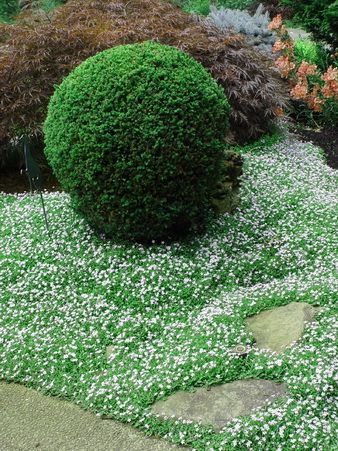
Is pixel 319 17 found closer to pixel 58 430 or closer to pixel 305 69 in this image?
pixel 305 69

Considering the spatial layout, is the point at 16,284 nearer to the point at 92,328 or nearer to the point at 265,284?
the point at 92,328

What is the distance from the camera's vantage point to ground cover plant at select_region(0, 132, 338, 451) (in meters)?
3.45

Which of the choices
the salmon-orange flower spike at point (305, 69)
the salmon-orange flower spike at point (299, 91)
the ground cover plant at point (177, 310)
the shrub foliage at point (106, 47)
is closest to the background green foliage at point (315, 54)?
the salmon-orange flower spike at point (305, 69)

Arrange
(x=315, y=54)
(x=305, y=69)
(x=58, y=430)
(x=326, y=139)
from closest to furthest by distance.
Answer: (x=58, y=430) < (x=326, y=139) < (x=305, y=69) < (x=315, y=54)

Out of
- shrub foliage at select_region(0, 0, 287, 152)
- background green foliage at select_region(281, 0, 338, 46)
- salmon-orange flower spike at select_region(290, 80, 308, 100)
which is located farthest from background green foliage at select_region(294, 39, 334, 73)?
shrub foliage at select_region(0, 0, 287, 152)

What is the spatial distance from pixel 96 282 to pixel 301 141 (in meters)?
4.38

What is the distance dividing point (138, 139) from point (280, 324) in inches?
71.9

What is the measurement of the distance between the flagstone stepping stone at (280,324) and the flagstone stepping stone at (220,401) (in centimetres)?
38

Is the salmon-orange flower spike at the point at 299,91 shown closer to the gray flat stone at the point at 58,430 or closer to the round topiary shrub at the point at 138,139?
the round topiary shrub at the point at 138,139

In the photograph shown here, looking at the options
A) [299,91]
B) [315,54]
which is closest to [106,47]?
[299,91]

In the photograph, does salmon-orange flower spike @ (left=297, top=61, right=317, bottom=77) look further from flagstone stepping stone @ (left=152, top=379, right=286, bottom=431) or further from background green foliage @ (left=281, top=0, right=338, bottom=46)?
flagstone stepping stone @ (left=152, top=379, right=286, bottom=431)

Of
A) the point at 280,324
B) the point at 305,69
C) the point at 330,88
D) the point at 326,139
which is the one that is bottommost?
the point at 280,324

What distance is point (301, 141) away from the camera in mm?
8031

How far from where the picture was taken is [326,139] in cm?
816
